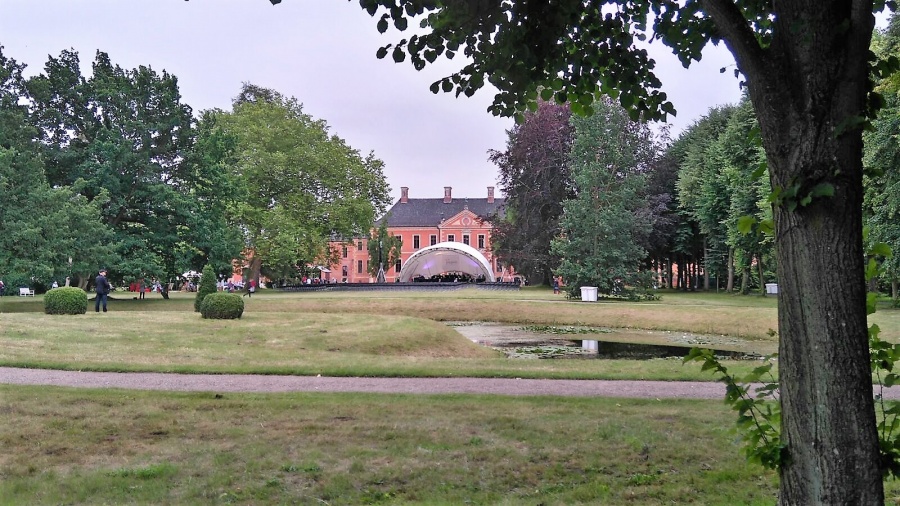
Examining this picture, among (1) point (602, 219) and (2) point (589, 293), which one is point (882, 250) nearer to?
(2) point (589, 293)

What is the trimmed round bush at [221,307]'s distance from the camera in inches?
812

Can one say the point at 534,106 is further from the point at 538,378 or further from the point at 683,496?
the point at 538,378

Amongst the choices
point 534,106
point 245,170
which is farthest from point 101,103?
point 534,106

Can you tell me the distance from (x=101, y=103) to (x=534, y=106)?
3240cm

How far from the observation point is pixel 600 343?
779 inches

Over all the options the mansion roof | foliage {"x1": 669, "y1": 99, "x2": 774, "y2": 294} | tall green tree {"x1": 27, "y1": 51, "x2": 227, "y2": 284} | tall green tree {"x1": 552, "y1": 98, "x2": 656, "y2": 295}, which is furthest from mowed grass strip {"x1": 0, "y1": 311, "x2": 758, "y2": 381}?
the mansion roof

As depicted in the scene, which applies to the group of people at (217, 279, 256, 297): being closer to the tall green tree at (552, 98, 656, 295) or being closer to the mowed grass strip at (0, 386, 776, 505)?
the tall green tree at (552, 98, 656, 295)

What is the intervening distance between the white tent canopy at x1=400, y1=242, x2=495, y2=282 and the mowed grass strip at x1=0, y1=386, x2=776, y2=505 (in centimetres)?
5363

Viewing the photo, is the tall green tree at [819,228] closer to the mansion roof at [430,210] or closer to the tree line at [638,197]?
the tree line at [638,197]

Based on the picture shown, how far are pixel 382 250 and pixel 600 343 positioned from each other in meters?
60.7

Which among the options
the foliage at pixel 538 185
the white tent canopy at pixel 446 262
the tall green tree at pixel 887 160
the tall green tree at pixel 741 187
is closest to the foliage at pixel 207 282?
the tall green tree at pixel 887 160

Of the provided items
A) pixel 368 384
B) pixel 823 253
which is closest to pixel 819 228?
pixel 823 253

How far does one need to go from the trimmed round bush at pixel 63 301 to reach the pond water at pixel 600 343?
13.4 m

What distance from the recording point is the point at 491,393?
8734 mm
